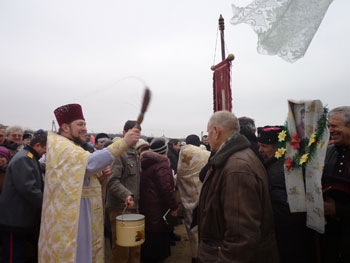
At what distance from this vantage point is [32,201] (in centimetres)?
349

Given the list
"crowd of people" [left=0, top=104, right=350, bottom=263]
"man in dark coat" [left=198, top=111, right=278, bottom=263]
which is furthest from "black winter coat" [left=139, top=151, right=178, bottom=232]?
"man in dark coat" [left=198, top=111, right=278, bottom=263]

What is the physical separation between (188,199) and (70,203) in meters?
2.32

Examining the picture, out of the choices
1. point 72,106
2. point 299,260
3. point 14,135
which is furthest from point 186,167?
point 14,135

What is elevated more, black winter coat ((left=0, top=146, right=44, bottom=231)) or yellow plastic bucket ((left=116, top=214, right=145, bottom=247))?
black winter coat ((left=0, top=146, right=44, bottom=231))

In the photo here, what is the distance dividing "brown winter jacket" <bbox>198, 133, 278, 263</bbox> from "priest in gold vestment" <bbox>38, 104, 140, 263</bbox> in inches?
45.7

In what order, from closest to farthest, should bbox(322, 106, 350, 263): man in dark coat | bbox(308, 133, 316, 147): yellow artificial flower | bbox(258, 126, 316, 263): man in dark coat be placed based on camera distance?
bbox(308, 133, 316, 147): yellow artificial flower, bbox(322, 106, 350, 263): man in dark coat, bbox(258, 126, 316, 263): man in dark coat

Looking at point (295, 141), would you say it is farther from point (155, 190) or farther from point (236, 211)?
point (155, 190)

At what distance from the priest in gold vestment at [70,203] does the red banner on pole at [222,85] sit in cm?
231

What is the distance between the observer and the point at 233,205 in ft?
6.48

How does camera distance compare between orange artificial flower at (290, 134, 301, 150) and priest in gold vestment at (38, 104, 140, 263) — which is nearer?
orange artificial flower at (290, 134, 301, 150)

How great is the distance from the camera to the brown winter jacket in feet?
6.31

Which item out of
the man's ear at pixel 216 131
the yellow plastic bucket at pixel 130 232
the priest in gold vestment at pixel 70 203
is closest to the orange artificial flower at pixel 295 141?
the man's ear at pixel 216 131

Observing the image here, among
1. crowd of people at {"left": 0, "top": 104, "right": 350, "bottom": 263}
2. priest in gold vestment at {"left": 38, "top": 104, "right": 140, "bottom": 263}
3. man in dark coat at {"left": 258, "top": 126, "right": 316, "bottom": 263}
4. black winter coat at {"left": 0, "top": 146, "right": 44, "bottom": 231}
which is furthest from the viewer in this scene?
black winter coat at {"left": 0, "top": 146, "right": 44, "bottom": 231}

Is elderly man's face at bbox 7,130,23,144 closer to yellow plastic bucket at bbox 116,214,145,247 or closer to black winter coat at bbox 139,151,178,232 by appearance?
black winter coat at bbox 139,151,178,232
